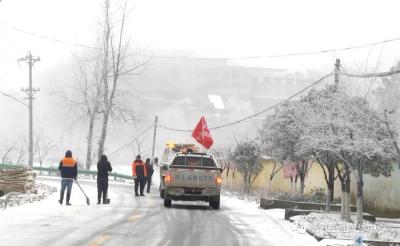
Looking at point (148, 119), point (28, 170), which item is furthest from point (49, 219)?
point (148, 119)

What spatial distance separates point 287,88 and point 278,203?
379 feet

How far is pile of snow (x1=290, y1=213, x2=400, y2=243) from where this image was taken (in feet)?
47.1

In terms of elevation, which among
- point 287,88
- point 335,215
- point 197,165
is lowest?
point 335,215

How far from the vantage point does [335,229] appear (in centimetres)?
1599

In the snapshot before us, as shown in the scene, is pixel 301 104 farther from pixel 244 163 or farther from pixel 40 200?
pixel 244 163

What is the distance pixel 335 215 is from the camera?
20.6m

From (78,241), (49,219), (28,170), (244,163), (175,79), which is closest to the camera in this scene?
(78,241)

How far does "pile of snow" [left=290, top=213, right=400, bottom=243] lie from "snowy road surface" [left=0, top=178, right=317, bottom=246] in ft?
1.19

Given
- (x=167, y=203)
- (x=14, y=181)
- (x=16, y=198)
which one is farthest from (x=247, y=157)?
(x=16, y=198)

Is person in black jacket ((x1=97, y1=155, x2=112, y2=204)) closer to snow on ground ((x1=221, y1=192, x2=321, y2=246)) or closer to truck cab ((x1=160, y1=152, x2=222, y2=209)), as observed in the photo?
truck cab ((x1=160, y1=152, x2=222, y2=209))

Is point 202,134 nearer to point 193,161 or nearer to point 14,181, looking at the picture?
point 193,161

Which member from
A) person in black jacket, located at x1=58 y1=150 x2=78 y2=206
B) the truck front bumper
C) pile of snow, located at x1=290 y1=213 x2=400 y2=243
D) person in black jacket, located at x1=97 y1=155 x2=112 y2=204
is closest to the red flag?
the truck front bumper

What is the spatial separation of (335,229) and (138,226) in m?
5.03

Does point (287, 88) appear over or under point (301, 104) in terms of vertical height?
over
